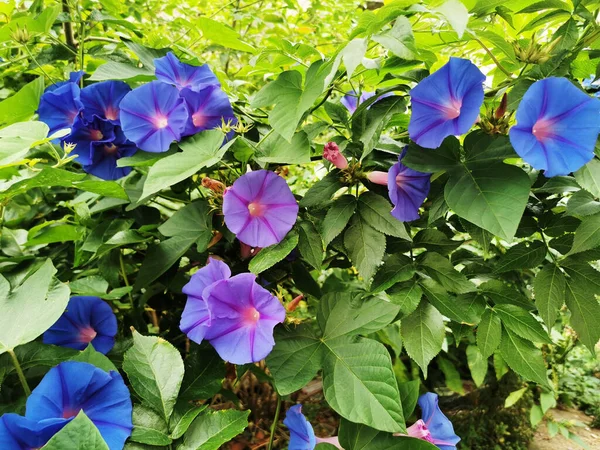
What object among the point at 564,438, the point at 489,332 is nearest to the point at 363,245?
the point at 489,332

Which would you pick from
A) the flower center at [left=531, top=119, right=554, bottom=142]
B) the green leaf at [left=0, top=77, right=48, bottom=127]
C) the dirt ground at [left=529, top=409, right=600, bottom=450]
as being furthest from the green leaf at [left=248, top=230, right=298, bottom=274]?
the dirt ground at [left=529, top=409, right=600, bottom=450]

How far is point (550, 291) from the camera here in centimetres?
66

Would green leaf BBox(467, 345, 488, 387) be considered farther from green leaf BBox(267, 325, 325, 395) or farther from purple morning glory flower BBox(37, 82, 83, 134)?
purple morning glory flower BBox(37, 82, 83, 134)

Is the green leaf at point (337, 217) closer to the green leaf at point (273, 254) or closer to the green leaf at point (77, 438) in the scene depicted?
the green leaf at point (273, 254)

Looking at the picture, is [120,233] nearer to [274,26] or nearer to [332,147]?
[332,147]

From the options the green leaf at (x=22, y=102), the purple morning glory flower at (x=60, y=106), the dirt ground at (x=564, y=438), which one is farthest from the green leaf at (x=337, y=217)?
the dirt ground at (x=564, y=438)

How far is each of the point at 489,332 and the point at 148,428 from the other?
48cm

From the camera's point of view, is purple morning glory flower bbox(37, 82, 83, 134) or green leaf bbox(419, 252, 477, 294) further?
purple morning glory flower bbox(37, 82, 83, 134)

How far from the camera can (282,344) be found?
0.65 metres

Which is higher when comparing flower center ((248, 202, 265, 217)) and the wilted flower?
flower center ((248, 202, 265, 217))

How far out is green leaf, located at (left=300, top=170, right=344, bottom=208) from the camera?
671 millimetres

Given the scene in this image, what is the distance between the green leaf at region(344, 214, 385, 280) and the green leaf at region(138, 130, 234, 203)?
0.67 ft

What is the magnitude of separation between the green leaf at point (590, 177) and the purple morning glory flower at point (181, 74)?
52cm

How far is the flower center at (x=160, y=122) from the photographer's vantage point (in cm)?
69
